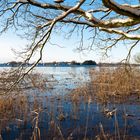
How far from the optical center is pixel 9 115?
11055mm

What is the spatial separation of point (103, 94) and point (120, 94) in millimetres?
1384

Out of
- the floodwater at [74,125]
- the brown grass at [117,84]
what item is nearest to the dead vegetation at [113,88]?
the brown grass at [117,84]

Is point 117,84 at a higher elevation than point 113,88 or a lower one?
higher

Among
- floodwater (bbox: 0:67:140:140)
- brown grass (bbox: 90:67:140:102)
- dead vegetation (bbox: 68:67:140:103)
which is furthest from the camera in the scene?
brown grass (bbox: 90:67:140:102)

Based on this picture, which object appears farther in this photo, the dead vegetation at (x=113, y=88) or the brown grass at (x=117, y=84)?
the brown grass at (x=117, y=84)

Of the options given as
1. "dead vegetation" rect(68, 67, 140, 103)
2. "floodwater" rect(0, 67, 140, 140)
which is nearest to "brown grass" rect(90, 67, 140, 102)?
"dead vegetation" rect(68, 67, 140, 103)

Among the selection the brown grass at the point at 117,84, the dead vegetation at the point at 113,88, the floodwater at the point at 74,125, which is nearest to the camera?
the floodwater at the point at 74,125

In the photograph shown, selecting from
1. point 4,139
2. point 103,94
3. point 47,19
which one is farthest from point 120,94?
point 4,139

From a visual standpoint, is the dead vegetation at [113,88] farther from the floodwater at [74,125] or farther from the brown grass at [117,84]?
the floodwater at [74,125]

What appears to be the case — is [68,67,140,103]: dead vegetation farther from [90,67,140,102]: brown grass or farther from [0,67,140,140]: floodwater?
[0,67,140,140]: floodwater

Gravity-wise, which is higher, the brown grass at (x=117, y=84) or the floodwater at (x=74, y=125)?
the brown grass at (x=117, y=84)

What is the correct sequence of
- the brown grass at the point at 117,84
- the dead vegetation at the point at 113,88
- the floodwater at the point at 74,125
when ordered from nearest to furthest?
the floodwater at the point at 74,125 < the dead vegetation at the point at 113,88 < the brown grass at the point at 117,84

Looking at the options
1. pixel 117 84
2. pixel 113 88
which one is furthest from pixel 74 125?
pixel 117 84

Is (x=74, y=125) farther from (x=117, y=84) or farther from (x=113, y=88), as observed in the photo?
(x=117, y=84)
